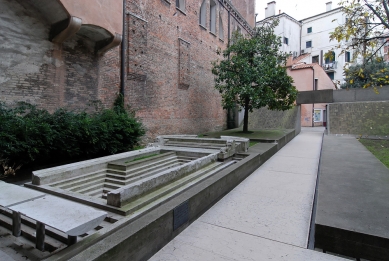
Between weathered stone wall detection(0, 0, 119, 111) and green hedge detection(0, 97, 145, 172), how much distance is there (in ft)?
1.50

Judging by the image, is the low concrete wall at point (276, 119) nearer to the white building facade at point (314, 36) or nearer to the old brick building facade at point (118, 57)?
the old brick building facade at point (118, 57)

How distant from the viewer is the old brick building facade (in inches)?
211

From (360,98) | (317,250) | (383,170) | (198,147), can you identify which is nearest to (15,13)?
(198,147)

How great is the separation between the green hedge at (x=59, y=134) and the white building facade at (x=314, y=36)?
2424 cm

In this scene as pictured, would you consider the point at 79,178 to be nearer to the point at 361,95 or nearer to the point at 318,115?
the point at 361,95

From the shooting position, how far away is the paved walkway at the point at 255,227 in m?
2.44

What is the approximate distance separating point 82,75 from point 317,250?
265 inches

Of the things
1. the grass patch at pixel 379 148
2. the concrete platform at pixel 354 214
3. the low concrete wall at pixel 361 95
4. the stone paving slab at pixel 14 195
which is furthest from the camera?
the low concrete wall at pixel 361 95

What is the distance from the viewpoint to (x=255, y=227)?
9.86 ft

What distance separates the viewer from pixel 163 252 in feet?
8.13

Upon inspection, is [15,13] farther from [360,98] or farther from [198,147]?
[360,98]

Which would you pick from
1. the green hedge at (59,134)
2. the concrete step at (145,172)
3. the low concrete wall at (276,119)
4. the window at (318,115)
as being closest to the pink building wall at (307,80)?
the window at (318,115)

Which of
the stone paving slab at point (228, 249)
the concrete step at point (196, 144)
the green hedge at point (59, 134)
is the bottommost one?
the stone paving slab at point (228, 249)

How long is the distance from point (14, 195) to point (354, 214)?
387 cm
